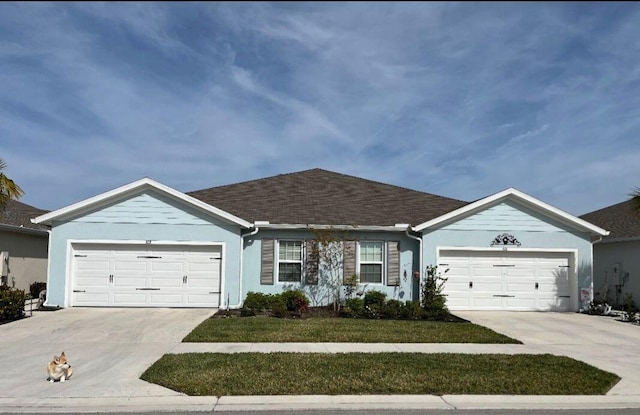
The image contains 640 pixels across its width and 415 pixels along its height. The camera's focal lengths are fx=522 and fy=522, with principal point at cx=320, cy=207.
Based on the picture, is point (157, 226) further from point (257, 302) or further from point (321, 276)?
point (321, 276)

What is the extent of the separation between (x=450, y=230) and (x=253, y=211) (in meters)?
6.80

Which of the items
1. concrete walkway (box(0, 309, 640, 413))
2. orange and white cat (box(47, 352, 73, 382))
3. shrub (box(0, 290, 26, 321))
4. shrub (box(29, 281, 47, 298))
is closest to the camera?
concrete walkway (box(0, 309, 640, 413))

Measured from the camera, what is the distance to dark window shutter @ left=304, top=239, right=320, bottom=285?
1723 cm

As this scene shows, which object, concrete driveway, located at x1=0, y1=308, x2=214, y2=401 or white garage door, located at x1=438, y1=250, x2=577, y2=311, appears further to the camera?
white garage door, located at x1=438, y1=250, x2=577, y2=311

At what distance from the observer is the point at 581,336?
12.8m

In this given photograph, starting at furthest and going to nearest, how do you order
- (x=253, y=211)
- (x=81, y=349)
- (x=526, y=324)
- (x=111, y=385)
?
(x=253, y=211), (x=526, y=324), (x=81, y=349), (x=111, y=385)

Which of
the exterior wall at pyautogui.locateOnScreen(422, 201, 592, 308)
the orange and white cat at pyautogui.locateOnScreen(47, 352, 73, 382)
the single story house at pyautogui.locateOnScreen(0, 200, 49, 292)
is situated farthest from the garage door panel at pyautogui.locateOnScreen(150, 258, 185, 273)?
the orange and white cat at pyautogui.locateOnScreen(47, 352, 73, 382)

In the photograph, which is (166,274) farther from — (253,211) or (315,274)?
(315,274)

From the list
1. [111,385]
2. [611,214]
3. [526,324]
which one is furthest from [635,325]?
[111,385]

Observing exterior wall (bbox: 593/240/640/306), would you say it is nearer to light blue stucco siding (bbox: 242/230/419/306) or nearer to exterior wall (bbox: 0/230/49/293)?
light blue stucco siding (bbox: 242/230/419/306)

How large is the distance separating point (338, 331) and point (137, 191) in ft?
27.5

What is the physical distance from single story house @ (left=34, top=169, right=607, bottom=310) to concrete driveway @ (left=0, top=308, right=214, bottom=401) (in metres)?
1.15

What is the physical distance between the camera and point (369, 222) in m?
17.8

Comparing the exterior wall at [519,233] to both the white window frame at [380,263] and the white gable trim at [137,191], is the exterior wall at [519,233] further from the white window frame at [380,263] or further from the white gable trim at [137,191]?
the white gable trim at [137,191]
